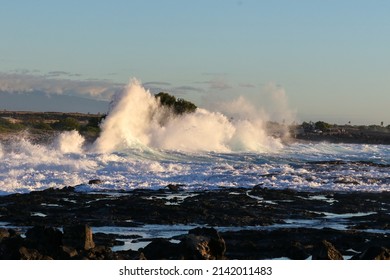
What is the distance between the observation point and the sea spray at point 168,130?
58.2 metres

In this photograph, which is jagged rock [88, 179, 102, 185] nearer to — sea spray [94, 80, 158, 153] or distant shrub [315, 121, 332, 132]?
sea spray [94, 80, 158, 153]

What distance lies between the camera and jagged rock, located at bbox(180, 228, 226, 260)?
14547 mm

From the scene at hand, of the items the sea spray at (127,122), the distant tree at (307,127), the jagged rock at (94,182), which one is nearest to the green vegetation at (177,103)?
the sea spray at (127,122)

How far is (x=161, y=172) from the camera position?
132ft

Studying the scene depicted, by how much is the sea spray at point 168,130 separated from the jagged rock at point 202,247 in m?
38.5

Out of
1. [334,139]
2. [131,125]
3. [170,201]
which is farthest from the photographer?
[334,139]

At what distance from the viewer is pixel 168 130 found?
6406cm

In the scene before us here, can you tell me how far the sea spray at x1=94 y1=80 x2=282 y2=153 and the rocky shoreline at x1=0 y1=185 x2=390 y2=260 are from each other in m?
25.7

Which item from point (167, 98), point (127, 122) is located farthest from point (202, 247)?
point (167, 98)

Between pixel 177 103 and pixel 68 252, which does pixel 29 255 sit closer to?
pixel 68 252
